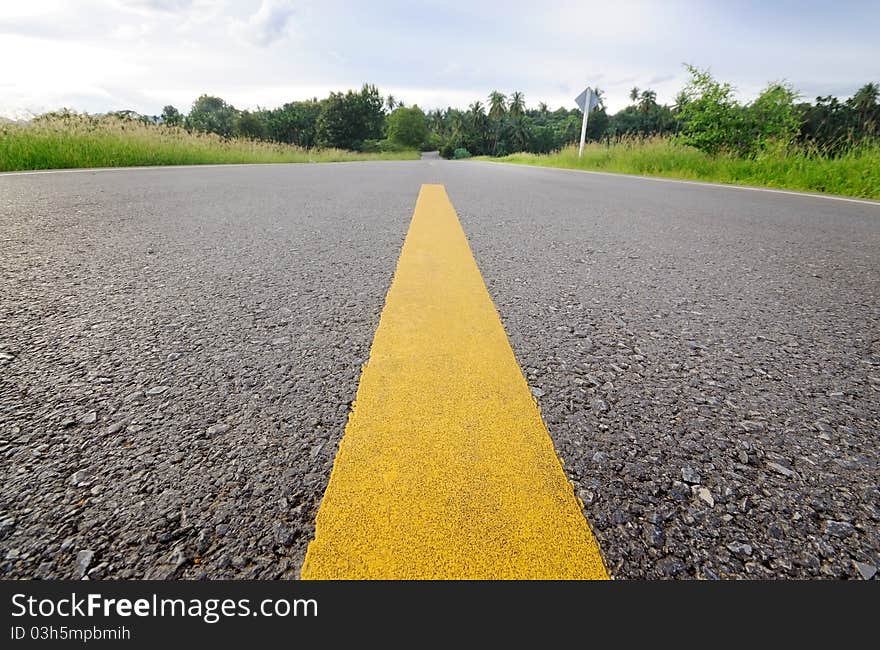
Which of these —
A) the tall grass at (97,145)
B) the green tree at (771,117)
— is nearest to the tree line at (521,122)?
the green tree at (771,117)

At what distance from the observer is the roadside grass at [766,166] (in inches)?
284

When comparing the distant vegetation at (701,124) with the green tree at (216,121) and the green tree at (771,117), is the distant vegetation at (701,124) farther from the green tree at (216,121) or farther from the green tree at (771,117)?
the green tree at (216,121)

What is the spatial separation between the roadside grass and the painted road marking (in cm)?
867

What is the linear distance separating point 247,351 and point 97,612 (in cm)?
69

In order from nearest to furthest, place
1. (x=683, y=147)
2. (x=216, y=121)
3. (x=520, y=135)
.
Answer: (x=683, y=147) < (x=216, y=121) < (x=520, y=135)

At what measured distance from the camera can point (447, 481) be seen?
76 cm

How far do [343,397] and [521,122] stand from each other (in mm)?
86412

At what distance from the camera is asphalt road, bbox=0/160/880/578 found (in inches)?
25.7

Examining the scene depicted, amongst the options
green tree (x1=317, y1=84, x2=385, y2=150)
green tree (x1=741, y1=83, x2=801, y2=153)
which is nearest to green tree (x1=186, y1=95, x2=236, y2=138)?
green tree (x1=317, y1=84, x2=385, y2=150)

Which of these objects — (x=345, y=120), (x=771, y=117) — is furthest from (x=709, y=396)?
(x=345, y=120)

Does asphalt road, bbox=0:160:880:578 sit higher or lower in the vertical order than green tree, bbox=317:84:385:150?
lower

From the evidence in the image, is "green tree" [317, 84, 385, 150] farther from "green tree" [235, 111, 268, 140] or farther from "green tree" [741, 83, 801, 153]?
"green tree" [741, 83, 801, 153]

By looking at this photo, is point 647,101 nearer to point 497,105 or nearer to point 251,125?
point 497,105

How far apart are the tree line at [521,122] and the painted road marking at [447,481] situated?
13.0m
